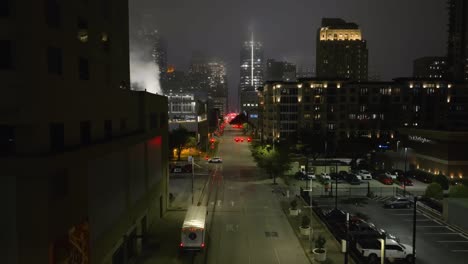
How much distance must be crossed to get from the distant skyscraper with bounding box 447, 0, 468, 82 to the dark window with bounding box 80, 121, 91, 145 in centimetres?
15455

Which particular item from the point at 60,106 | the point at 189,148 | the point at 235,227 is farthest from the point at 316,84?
the point at 60,106

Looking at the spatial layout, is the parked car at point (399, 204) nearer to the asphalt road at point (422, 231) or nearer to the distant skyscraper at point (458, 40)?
the asphalt road at point (422, 231)

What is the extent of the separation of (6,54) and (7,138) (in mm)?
3116

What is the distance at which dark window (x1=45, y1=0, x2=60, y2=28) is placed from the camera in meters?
15.7

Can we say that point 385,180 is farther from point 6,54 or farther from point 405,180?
point 6,54

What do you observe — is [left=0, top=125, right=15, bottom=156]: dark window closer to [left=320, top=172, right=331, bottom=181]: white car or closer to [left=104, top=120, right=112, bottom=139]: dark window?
[left=104, top=120, right=112, bottom=139]: dark window

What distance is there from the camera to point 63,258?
15.6 metres

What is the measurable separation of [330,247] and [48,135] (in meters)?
21.1

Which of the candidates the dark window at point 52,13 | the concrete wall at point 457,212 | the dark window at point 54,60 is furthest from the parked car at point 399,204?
the dark window at point 52,13

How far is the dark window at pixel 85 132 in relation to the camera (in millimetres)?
19031

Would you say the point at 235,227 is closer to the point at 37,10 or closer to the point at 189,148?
the point at 37,10

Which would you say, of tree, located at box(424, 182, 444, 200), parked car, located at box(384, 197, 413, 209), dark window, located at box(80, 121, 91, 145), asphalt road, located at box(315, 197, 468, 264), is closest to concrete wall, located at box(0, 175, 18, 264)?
dark window, located at box(80, 121, 91, 145)

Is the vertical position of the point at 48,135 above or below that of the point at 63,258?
above

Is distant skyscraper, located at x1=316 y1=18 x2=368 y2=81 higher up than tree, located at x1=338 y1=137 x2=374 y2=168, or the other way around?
distant skyscraper, located at x1=316 y1=18 x2=368 y2=81
